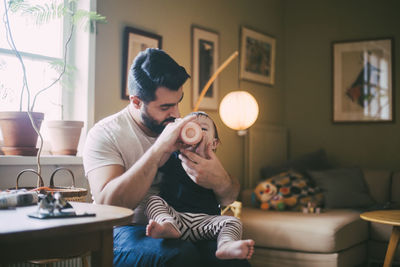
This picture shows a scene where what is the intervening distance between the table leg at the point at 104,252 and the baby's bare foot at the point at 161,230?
0.18 m

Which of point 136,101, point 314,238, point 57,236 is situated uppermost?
point 136,101

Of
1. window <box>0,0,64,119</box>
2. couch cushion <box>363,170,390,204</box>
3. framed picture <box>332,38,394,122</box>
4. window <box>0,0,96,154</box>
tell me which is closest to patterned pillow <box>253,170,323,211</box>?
couch cushion <box>363,170,390,204</box>

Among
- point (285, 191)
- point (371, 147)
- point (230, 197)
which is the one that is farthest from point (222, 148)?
point (230, 197)

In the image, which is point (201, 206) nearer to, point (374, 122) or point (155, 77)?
point (155, 77)

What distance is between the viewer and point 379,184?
4125mm

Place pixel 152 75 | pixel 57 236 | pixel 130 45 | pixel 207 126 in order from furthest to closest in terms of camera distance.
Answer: pixel 130 45
pixel 207 126
pixel 152 75
pixel 57 236

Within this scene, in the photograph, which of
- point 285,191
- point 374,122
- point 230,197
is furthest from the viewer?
point 374,122

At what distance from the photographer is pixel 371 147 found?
4.62m

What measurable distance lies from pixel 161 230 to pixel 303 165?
300cm

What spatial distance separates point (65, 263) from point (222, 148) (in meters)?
1.89

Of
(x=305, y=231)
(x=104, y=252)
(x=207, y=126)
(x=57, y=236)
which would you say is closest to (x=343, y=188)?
(x=305, y=231)

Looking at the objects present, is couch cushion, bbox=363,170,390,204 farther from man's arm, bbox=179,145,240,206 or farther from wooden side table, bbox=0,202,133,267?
wooden side table, bbox=0,202,133,267

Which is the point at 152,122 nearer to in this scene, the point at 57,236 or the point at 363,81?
the point at 57,236

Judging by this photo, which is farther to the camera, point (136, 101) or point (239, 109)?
point (239, 109)
